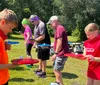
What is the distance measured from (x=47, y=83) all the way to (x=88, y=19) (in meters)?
26.4

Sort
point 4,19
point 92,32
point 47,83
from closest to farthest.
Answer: point 4,19, point 92,32, point 47,83

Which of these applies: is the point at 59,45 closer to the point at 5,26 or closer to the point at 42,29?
the point at 42,29

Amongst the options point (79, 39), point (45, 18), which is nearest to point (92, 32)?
point (79, 39)

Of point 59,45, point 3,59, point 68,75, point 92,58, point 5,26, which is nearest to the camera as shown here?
point 5,26

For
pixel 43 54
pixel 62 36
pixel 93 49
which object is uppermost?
pixel 62 36

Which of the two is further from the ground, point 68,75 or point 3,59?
point 3,59

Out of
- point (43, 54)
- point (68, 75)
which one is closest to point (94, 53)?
point (43, 54)

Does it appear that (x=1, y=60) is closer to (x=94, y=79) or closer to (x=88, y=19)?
(x=94, y=79)

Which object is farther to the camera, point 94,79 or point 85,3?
point 85,3

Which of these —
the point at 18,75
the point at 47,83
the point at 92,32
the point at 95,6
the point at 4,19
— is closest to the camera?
the point at 4,19

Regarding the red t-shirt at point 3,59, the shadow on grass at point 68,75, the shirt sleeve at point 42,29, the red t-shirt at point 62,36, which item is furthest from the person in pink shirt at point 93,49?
the shadow on grass at point 68,75

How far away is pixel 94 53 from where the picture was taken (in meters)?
4.78

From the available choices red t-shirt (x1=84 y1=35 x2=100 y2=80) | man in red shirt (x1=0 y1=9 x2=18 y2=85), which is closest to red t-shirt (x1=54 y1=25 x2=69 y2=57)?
red t-shirt (x1=84 y1=35 x2=100 y2=80)

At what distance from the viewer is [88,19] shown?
33.1 m
